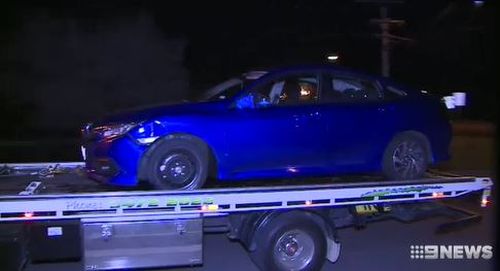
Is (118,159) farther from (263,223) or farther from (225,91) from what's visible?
(263,223)

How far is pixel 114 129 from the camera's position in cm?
560

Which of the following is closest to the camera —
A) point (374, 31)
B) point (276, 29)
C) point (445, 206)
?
point (445, 206)

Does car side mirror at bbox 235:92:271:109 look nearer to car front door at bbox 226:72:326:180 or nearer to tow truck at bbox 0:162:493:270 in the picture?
car front door at bbox 226:72:326:180

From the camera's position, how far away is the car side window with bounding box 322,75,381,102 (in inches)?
244

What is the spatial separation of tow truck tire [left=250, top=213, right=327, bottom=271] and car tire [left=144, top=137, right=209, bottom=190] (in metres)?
0.83

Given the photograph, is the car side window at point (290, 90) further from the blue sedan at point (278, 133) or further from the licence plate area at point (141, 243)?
the licence plate area at point (141, 243)

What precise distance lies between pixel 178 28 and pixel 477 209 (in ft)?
36.7

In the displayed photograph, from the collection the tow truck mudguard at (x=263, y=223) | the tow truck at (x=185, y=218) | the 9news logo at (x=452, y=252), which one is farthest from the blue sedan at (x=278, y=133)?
the 9news logo at (x=452, y=252)

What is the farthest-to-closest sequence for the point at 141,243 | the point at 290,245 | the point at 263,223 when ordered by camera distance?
the point at 290,245, the point at 263,223, the point at 141,243

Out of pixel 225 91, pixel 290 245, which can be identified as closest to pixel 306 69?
pixel 225 91

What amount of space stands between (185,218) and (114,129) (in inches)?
41.8

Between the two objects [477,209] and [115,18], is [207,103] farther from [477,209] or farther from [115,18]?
[115,18]

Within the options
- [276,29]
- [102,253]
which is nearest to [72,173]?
[102,253]

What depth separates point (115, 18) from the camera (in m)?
16.0
